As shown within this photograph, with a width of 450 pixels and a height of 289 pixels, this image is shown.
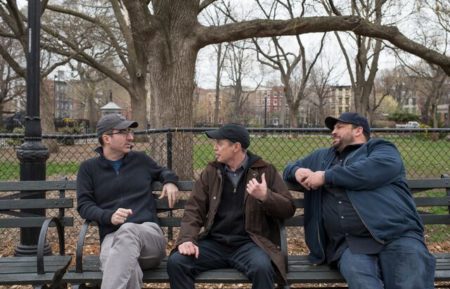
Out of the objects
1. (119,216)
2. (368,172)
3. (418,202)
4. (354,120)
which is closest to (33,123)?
(119,216)

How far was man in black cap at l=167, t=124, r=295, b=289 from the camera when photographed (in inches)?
137

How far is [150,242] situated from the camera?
11.7 feet

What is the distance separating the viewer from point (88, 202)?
3797mm

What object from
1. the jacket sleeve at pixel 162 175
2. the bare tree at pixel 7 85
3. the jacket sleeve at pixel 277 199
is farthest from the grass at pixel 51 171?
the bare tree at pixel 7 85

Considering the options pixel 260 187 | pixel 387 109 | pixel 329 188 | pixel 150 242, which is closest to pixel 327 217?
pixel 329 188

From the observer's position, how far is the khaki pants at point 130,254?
127 inches

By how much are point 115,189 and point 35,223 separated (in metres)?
0.86

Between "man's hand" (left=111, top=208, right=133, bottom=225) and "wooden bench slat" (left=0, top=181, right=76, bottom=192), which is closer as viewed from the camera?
"man's hand" (left=111, top=208, right=133, bottom=225)

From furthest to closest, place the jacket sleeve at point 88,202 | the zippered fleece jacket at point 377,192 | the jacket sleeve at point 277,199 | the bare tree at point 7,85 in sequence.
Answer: the bare tree at point 7,85
the jacket sleeve at point 88,202
the jacket sleeve at point 277,199
the zippered fleece jacket at point 377,192

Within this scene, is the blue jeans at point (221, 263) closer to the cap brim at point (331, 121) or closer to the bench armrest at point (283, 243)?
the bench armrest at point (283, 243)

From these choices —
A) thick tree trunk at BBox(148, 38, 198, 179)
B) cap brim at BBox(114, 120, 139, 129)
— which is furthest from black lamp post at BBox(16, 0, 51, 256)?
thick tree trunk at BBox(148, 38, 198, 179)

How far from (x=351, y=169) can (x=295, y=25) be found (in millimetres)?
4712

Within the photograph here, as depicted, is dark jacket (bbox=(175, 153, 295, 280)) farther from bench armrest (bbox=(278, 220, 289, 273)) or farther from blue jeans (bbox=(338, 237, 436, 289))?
blue jeans (bbox=(338, 237, 436, 289))

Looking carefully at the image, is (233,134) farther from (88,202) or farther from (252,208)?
(88,202)
